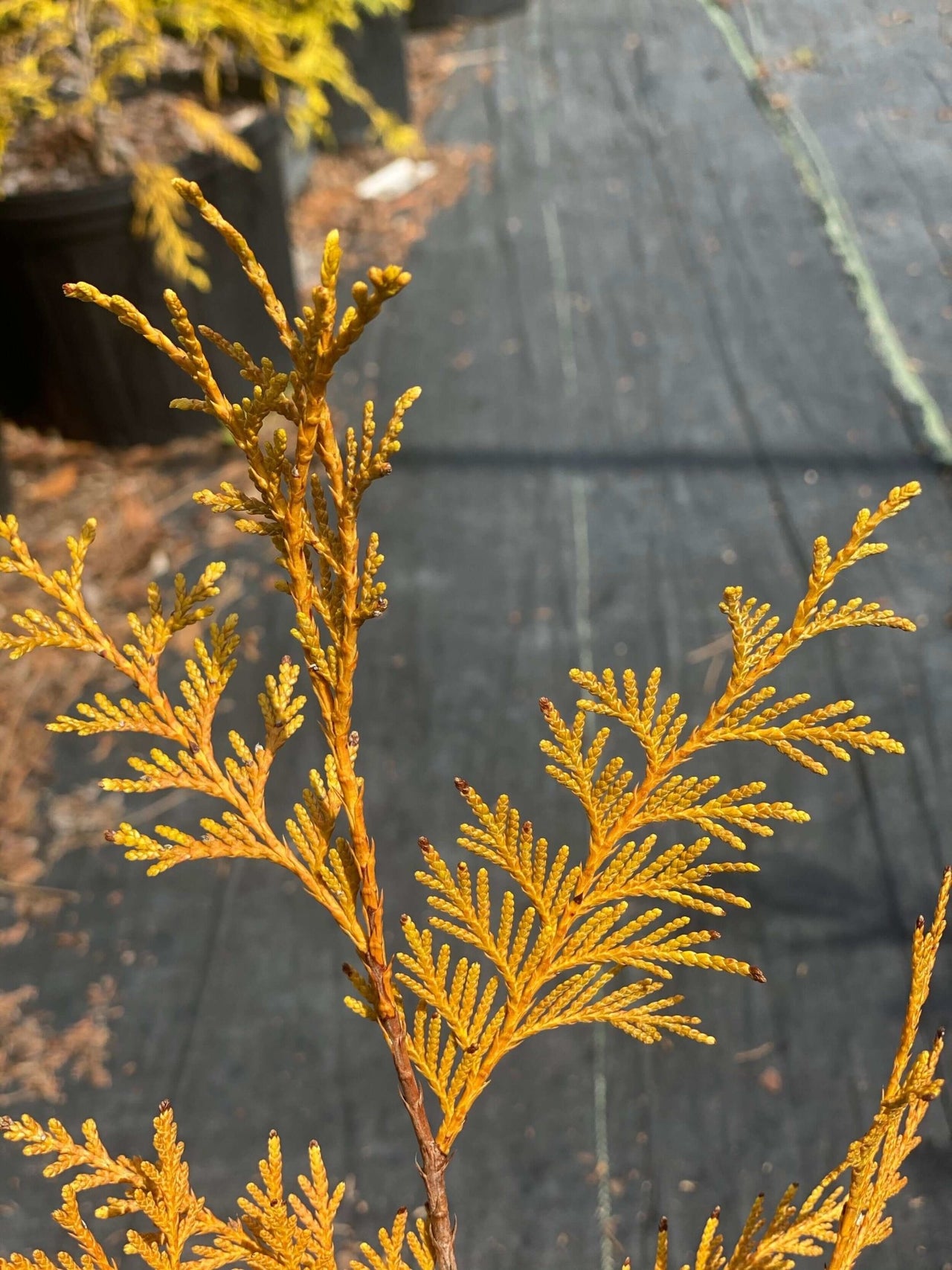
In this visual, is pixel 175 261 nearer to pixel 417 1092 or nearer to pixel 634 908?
pixel 634 908

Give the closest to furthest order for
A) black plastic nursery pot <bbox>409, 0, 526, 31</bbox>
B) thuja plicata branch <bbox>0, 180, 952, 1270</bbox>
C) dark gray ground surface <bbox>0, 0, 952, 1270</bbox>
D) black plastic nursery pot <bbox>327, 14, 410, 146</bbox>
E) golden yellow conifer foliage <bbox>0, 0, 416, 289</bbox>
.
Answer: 1. thuja plicata branch <bbox>0, 180, 952, 1270</bbox>
2. dark gray ground surface <bbox>0, 0, 952, 1270</bbox>
3. golden yellow conifer foliage <bbox>0, 0, 416, 289</bbox>
4. black plastic nursery pot <bbox>327, 14, 410, 146</bbox>
5. black plastic nursery pot <bbox>409, 0, 526, 31</bbox>

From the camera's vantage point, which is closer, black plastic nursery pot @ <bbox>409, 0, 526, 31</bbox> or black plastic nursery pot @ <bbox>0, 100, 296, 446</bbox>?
black plastic nursery pot @ <bbox>0, 100, 296, 446</bbox>

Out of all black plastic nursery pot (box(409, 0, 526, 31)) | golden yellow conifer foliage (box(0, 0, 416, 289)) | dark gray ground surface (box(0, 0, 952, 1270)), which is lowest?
dark gray ground surface (box(0, 0, 952, 1270))

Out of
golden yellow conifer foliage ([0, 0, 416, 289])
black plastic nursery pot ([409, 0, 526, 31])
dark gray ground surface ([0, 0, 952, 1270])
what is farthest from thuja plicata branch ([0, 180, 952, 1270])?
black plastic nursery pot ([409, 0, 526, 31])

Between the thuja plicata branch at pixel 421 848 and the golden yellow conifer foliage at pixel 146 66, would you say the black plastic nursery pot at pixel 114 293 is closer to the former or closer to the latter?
the golden yellow conifer foliage at pixel 146 66

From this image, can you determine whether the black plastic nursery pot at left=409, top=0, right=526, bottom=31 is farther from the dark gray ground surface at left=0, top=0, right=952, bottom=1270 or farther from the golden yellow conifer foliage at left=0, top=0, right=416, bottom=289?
the golden yellow conifer foliage at left=0, top=0, right=416, bottom=289

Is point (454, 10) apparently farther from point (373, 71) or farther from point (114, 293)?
point (114, 293)

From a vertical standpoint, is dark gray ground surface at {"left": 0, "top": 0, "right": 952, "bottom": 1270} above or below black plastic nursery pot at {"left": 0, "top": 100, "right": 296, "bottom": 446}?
below

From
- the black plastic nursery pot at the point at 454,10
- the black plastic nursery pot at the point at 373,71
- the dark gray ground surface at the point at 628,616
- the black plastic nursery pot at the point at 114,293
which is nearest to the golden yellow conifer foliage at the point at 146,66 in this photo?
the black plastic nursery pot at the point at 114,293

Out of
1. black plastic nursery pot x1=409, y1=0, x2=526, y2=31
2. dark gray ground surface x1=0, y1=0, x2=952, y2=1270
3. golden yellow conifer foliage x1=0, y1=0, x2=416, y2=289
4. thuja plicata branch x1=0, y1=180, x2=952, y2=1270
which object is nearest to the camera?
thuja plicata branch x1=0, y1=180, x2=952, y2=1270
